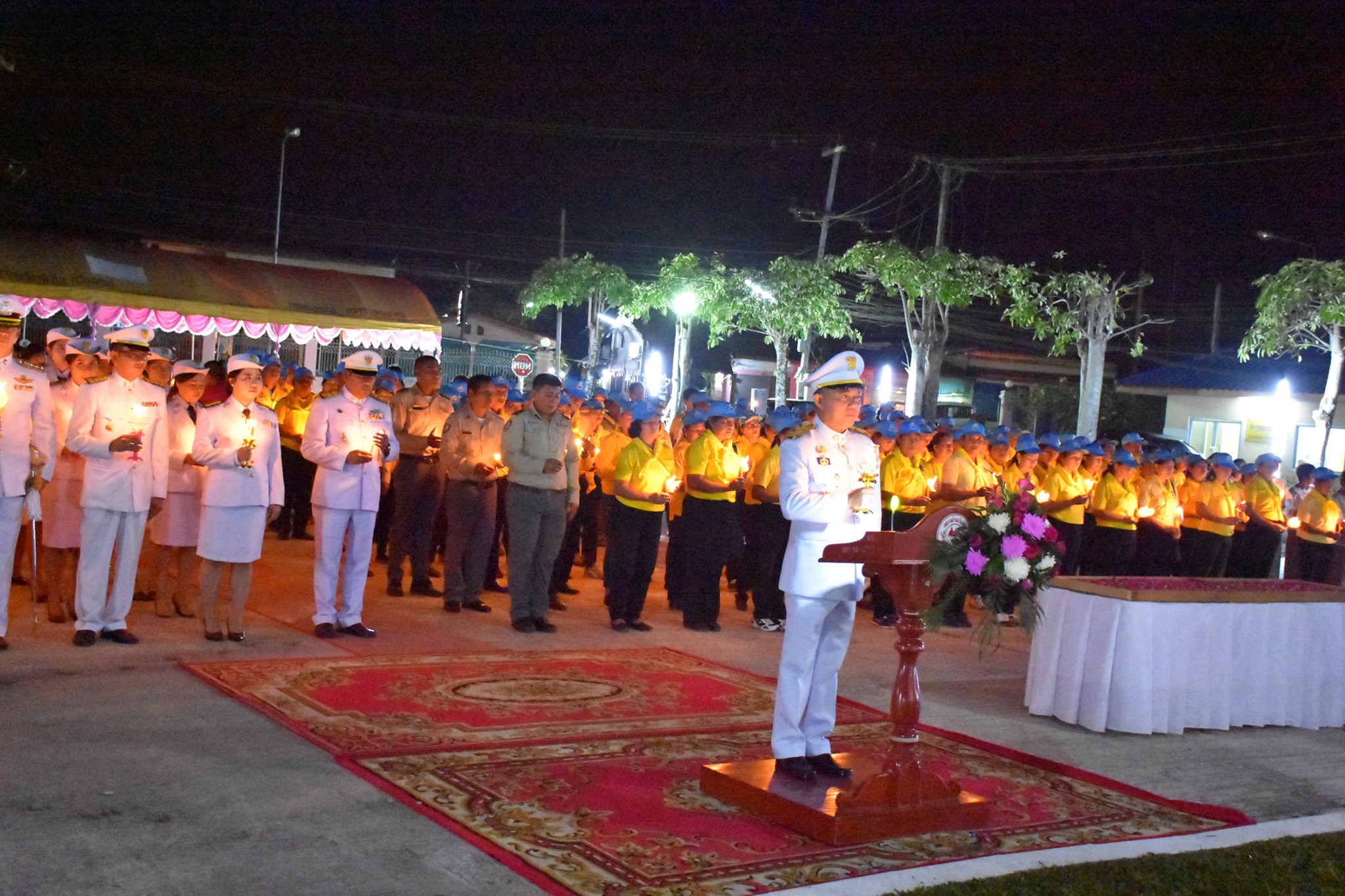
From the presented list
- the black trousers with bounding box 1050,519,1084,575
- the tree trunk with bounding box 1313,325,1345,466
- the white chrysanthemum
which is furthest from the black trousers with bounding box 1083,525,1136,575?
the tree trunk with bounding box 1313,325,1345,466

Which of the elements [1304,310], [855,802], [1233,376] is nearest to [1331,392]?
[1304,310]

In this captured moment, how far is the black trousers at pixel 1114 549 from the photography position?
48.7 ft

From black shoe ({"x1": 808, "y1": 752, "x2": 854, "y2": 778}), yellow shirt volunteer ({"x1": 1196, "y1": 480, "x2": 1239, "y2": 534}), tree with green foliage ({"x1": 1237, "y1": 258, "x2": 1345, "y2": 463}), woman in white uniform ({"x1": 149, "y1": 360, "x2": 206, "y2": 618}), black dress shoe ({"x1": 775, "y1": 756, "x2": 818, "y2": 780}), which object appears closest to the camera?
black dress shoe ({"x1": 775, "y1": 756, "x2": 818, "y2": 780})

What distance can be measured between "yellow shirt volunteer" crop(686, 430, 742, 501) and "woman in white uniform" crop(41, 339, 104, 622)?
16.6ft

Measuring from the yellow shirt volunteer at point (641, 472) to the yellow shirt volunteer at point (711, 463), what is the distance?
1.19 ft

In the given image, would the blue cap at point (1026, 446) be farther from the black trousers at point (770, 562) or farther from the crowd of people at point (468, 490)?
the black trousers at point (770, 562)

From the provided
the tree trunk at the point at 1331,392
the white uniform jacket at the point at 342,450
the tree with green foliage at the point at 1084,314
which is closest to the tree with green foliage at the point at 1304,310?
the tree trunk at the point at 1331,392

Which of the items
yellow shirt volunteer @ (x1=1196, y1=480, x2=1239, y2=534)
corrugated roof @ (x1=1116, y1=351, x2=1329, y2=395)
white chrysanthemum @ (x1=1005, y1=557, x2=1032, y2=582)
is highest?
corrugated roof @ (x1=1116, y1=351, x2=1329, y2=395)

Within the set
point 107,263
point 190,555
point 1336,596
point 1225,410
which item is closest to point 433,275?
point 107,263

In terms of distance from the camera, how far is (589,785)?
661cm

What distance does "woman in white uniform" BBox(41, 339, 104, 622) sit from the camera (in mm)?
10031

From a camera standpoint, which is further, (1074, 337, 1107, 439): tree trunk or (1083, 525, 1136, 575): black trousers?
(1074, 337, 1107, 439): tree trunk

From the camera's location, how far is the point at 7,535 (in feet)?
28.2

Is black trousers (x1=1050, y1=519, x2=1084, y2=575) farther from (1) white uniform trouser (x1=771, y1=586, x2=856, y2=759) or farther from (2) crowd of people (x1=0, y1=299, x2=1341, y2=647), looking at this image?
(1) white uniform trouser (x1=771, y1=586, x2=856, y2=759)
